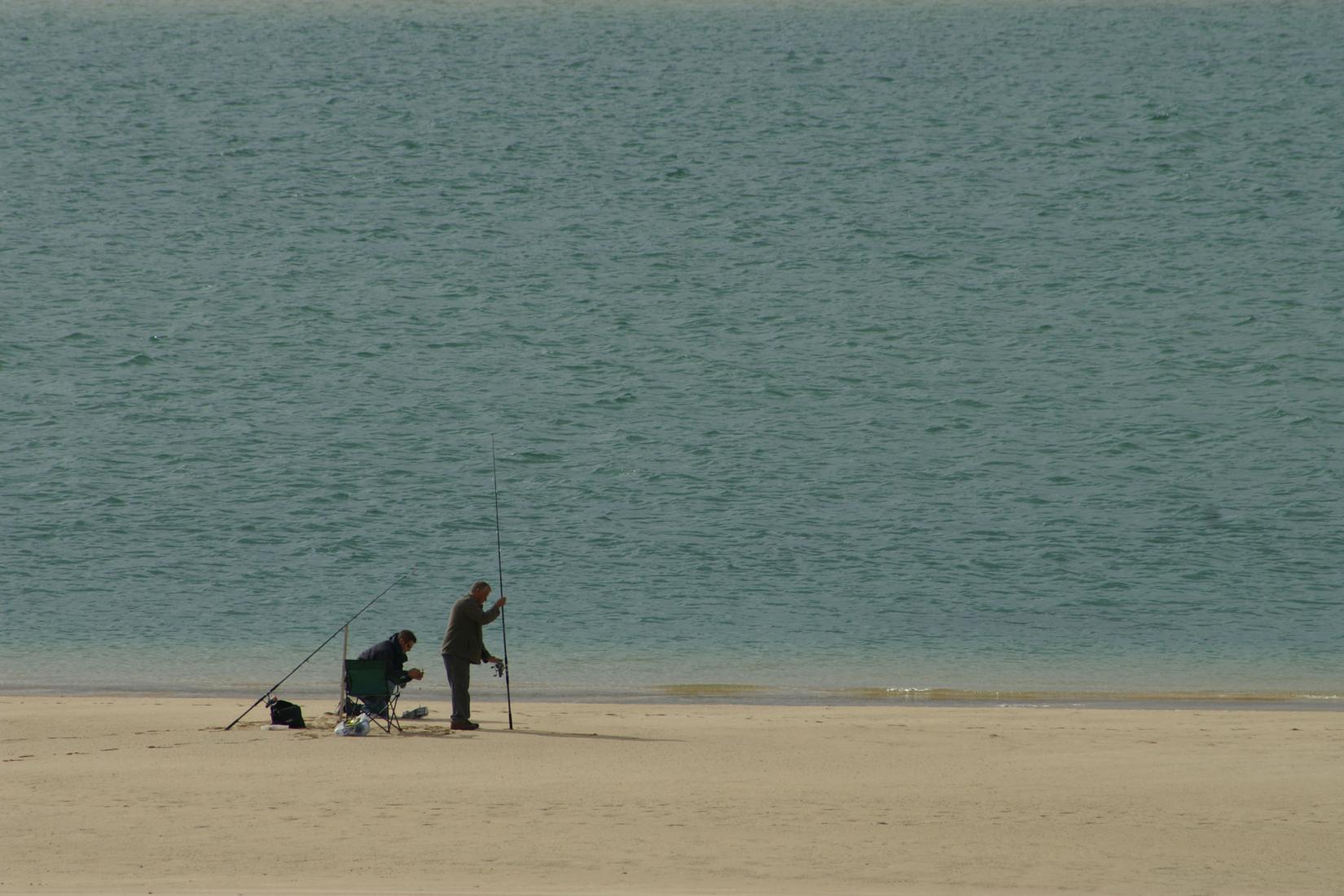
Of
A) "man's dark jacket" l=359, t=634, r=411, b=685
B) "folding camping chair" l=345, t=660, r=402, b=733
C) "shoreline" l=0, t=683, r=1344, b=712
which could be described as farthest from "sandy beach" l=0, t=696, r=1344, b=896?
"shoreline" l=0, t=683, r=1344, b=712

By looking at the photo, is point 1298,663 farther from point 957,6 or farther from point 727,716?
point 957,6

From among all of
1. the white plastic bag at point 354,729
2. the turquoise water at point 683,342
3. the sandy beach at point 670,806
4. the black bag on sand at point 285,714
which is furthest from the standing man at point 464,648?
the turquoise water at point 683,342

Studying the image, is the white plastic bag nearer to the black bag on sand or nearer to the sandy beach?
the sandy beach

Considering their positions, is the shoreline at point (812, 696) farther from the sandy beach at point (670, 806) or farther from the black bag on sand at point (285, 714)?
the black bag on sand at point (285, 714)

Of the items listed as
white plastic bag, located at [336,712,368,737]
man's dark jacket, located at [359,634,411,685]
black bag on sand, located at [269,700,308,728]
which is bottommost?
white plastic bag, located at [336,712,368,737]

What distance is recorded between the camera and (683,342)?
2662 centimetres

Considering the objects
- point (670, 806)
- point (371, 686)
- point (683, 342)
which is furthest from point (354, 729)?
point (683, 342)

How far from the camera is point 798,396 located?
81.3 feet

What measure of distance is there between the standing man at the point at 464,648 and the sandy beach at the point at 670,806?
0.75 feet

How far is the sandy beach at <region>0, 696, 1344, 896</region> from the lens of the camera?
7.05 metres

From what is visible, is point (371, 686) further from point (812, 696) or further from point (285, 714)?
point (812, 696)

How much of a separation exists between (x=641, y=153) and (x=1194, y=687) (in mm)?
20778

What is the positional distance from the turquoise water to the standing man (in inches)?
95.3

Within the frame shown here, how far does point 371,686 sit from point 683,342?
1657 centimetres
